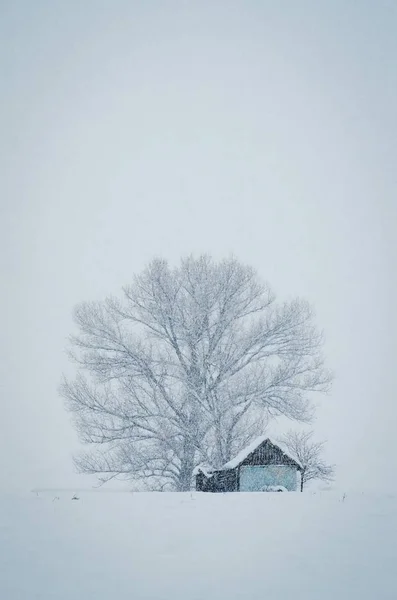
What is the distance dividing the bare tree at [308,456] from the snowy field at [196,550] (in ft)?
30.8

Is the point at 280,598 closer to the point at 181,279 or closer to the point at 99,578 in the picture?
the point at 99,578

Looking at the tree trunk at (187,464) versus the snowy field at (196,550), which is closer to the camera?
the snowy field at (196,550)

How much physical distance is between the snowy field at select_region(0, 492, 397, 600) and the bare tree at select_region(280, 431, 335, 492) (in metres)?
9.37

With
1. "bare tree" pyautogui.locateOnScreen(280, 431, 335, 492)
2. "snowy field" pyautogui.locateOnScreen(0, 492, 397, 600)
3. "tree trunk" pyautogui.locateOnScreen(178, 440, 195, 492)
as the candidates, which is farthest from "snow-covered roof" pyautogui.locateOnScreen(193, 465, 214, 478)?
"snowy field" pyautogui.locateOnScreen(0, 492, 397, 600)

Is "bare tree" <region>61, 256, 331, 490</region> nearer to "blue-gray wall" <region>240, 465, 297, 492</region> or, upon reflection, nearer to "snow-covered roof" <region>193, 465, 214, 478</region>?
"snow-covered roof" <region>193, 465, 214, 478</region>

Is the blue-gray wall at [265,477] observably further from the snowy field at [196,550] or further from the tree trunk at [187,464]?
the snowy field at [196,550]

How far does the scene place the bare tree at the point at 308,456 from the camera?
59.5ft

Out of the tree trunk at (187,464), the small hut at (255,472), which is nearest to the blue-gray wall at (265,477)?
the small hut at (255,472)

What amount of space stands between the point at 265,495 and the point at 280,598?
19.5 ft

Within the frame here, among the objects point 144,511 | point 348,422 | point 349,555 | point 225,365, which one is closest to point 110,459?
point 225,365

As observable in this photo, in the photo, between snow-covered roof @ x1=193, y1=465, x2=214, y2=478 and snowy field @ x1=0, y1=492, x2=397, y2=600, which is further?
snow-covered roof @ x1=193, y1=465, x2=214, y2=478

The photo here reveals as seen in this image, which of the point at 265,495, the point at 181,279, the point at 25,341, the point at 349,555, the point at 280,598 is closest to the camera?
the point at 280,598

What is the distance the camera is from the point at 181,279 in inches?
728

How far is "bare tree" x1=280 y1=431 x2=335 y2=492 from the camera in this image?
18125 millimetres
